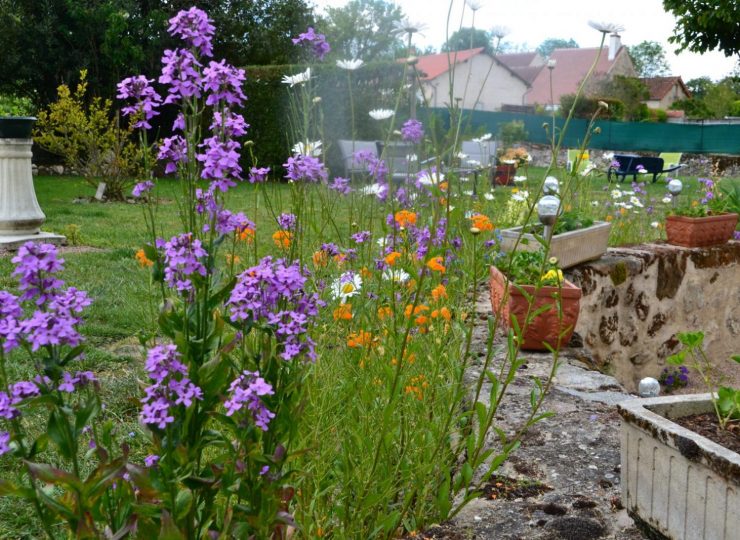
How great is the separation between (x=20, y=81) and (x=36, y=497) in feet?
50.2

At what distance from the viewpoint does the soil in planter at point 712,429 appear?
1.82 metres

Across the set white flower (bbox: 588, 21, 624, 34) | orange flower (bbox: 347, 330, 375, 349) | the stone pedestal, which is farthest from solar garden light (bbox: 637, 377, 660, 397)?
the stone pedestal

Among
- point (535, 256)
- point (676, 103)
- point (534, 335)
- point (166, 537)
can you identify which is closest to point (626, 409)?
point (166, 537)

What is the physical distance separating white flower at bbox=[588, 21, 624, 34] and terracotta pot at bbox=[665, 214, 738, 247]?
4115mm

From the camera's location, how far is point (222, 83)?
1.43 metres

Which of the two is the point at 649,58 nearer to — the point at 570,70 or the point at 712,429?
the point at 570,70

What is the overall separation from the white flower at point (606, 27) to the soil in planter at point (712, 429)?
1038 millimetres

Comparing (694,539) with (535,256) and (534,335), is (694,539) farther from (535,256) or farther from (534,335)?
(535,256)

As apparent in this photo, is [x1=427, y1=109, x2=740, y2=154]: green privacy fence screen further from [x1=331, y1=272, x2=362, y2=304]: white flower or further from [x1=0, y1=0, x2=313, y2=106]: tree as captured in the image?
[x1=331, y1=272, x2=362, y2=304]: white flower

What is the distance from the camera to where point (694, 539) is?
69.3 inches

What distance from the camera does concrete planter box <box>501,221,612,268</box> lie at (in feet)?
15.0

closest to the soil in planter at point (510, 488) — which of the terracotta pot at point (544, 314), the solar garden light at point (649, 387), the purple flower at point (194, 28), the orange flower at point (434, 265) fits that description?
the orange flower at point (434, 265)

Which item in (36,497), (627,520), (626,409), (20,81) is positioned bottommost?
(627,520)

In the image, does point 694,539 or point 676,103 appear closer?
point 694,539
